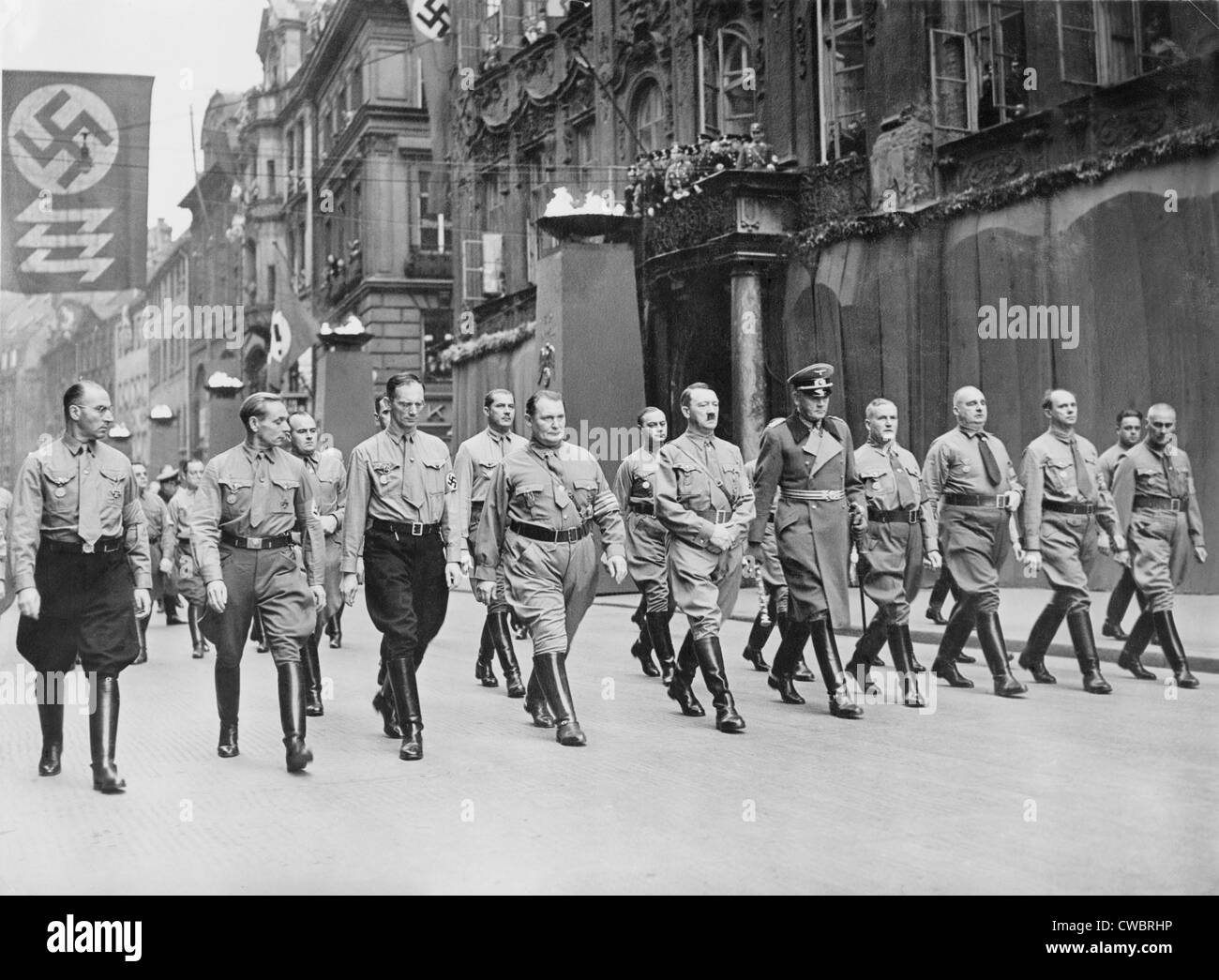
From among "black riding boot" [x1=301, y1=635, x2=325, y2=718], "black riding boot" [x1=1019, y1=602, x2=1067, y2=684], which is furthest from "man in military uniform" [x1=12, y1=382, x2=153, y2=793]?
"black riding boot" [x1=1019, y1=602, x2=1067, y2=684]

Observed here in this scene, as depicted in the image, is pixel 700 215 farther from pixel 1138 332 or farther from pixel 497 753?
pixel 497 753

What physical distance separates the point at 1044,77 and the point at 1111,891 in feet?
38.1

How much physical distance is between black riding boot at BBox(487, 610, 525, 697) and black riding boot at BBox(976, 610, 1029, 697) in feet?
10.4

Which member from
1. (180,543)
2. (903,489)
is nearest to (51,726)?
(903,489)

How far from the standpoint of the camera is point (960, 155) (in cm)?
1563

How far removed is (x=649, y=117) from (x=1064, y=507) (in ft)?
44.8

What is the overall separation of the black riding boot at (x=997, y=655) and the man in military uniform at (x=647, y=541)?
2.15 m

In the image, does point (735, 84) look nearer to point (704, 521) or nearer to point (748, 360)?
point (748, 360)

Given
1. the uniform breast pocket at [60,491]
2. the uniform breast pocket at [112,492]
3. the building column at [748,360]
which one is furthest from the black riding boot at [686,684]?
the building column at [748,360]

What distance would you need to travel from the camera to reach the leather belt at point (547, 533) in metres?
7.75

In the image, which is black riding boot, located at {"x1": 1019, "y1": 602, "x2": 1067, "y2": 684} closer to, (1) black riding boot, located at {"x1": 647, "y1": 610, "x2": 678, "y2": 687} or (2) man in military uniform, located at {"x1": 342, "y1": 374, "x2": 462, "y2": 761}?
(1) black riding boot, located at {"x1": 647, "y1": 610, "x2": 678, "y2": 687}

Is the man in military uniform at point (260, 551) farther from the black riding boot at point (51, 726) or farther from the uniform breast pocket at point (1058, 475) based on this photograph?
the uniform breast pocket at point (1058, 475)

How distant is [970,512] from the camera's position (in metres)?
9.52

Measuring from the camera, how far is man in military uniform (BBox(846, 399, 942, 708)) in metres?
9.34
